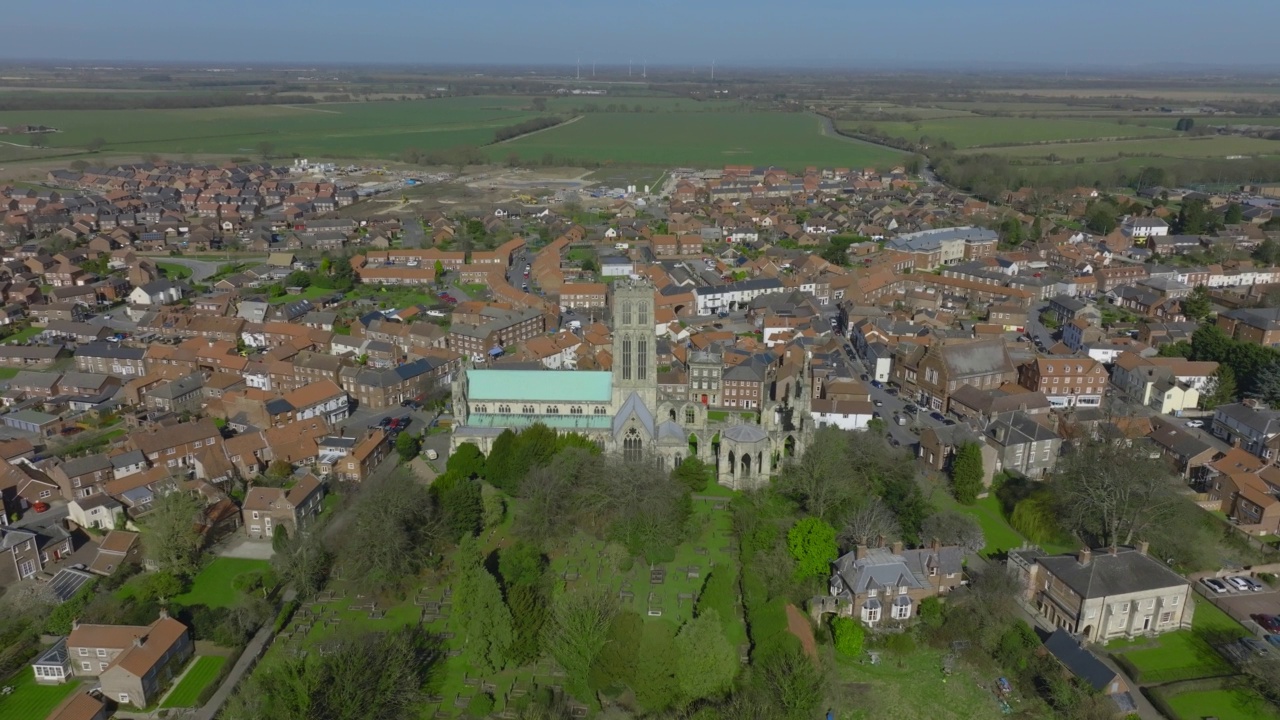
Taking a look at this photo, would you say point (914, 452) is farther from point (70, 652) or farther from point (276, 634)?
point (70, 652)

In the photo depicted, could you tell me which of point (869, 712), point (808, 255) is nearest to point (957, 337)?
point (808, 255)

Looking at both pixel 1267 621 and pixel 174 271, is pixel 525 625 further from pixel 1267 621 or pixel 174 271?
pixel 174 271

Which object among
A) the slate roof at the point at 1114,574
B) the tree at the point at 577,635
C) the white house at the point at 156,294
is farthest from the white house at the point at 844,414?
the white house at the point at 156,294

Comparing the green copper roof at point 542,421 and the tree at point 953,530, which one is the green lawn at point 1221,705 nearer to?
the tree at point 953,530

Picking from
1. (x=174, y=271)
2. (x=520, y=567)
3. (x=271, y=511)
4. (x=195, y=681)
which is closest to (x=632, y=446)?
(x=520, y=567)

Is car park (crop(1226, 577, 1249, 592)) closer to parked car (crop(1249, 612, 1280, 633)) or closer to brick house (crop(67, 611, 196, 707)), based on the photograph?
parked car (crop(1249, 612, 1280, 633))

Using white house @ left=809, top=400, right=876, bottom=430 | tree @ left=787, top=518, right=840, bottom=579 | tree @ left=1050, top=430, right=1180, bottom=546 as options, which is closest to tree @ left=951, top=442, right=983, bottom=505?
tree @ left=1050, top=430, right=1180, bottom=546

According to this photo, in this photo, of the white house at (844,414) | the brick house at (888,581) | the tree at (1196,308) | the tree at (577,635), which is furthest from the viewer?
the tree at (1196,308)
